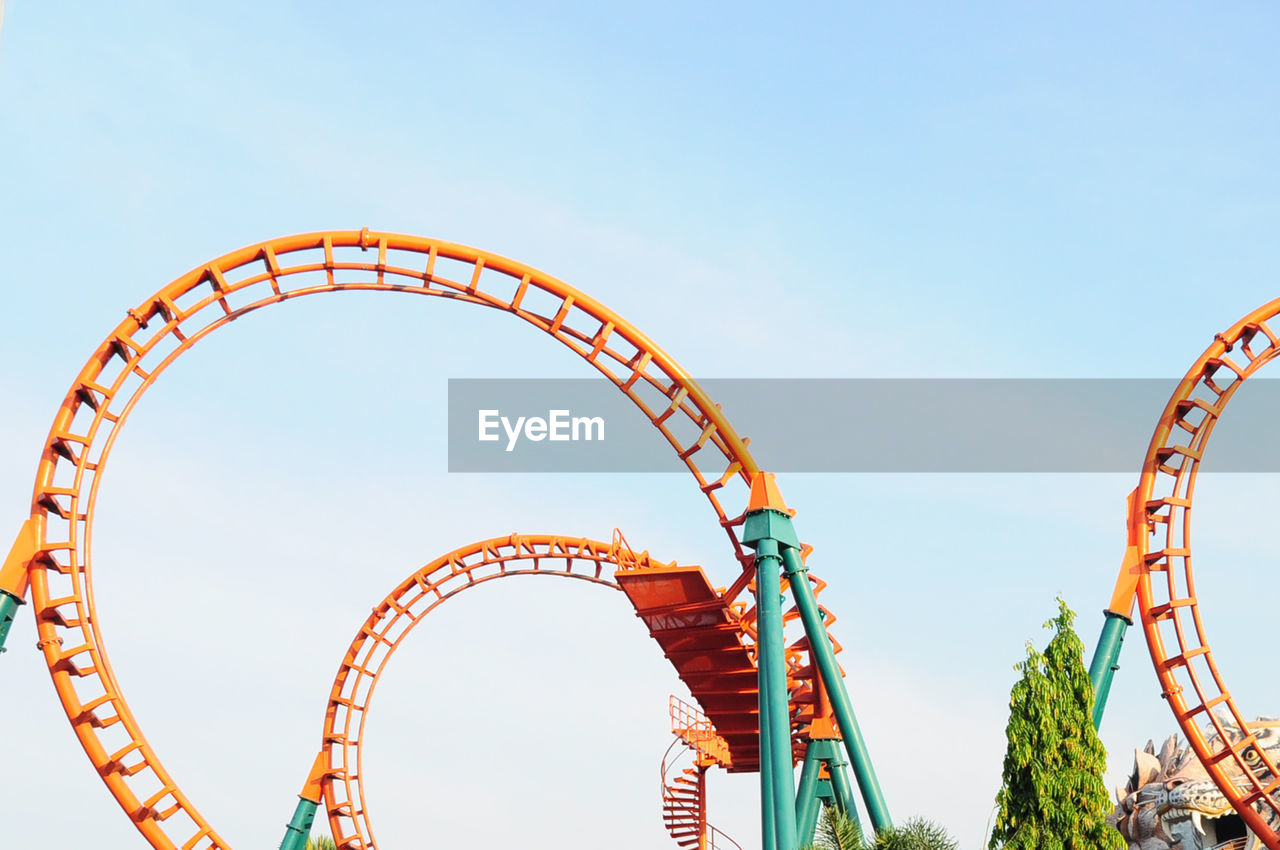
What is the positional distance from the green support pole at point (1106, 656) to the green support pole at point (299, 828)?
15.1 meters

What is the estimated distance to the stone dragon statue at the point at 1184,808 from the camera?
2666 centimetres

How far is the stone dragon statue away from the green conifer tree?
35.3 ft

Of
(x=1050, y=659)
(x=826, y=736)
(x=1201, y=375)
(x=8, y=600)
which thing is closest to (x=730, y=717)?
(x=826, y=736)

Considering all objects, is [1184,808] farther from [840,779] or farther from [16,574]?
[16,574]

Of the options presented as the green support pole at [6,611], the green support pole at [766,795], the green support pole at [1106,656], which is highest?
the green support pole at [6,611]

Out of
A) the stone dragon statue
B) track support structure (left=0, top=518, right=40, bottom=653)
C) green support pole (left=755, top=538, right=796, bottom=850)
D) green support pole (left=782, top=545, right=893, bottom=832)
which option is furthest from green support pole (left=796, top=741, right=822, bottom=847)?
track support structure (left=0, top=518, right=40, bottom=653)

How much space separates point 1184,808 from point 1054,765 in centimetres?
1206

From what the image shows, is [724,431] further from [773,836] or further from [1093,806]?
[1093,806]

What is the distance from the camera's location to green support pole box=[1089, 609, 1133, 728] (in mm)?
20656

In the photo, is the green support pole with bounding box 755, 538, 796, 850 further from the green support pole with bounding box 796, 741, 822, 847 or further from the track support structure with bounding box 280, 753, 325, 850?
the track support structure with bounding box 280, 753, 325, 850

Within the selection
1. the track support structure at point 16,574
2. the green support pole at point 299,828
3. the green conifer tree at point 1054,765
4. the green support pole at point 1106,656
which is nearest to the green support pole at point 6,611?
the track support structure at point 16,574

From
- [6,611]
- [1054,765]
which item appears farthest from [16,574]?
[1054,765]

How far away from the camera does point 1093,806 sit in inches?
648

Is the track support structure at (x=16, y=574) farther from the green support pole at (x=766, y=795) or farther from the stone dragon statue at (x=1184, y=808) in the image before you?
the stone dragon statue at (x=1184, y=808)
